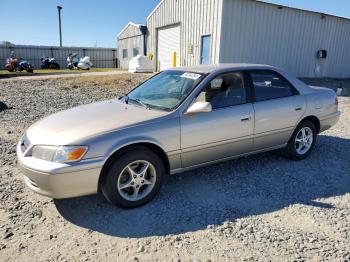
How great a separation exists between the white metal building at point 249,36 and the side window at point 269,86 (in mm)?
8965

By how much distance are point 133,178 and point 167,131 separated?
0.65 m

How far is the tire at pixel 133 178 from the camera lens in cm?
327

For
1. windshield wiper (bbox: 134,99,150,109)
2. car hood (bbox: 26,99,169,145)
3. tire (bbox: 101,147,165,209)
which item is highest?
windshield wiper (bbox: 134,99,150,109)

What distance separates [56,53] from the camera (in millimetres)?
30688

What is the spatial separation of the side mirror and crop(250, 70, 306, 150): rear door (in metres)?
0.98

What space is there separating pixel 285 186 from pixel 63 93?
9.39m

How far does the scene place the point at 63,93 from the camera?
11.3m

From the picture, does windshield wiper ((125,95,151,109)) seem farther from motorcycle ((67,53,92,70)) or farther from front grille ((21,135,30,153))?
motorcycle ((67,53,92,70))

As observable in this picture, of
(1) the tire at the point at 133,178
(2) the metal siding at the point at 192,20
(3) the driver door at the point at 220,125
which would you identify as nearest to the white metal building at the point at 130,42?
(2) the metal siding at the point at 192,20

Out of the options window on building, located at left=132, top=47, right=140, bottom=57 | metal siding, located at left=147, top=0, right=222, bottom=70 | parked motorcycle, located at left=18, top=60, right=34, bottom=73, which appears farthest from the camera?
window on building, located at left=132, top=47, right=140, bottom=57

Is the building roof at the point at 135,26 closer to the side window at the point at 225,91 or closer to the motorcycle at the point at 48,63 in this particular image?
the motorcycle at the point at 48,63

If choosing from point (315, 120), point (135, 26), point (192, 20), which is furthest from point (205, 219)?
point (135, 26)

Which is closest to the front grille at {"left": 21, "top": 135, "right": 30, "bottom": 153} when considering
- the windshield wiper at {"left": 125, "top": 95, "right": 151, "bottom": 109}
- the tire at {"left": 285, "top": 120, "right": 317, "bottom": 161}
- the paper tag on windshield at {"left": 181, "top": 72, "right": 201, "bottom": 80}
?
the windshield wiper at {"left": 125, "top": 95, "right": 151, "bottom": 109}

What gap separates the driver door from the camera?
3721mm
